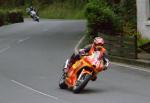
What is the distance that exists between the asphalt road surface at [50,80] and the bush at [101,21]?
162cm

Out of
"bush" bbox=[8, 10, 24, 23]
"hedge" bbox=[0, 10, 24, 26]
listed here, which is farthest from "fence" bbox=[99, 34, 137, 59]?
"bush" bbox=[8, 10, 24, 23]

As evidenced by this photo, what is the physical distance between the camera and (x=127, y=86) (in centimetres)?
1736

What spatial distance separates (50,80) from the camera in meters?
18.8

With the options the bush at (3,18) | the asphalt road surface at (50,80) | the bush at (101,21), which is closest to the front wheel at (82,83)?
the asphalt road surface at (50,80)

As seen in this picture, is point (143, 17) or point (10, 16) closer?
point (143, 17)

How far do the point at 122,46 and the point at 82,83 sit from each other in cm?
858

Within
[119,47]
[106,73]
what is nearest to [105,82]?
[106,73]

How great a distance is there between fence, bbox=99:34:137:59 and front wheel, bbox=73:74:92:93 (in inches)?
296

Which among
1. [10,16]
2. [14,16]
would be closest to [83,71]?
[10,16]

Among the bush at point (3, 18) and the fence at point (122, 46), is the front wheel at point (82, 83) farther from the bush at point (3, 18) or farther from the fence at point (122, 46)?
the bush at point (3, 18)

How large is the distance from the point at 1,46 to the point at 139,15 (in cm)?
822

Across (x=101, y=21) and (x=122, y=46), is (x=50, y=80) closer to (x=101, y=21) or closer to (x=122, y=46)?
(x=122, y=46)

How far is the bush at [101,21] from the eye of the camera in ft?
92.1

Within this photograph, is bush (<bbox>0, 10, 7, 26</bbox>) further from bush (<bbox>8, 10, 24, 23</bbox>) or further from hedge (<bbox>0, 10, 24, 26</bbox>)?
bush (<bbox>8, 10, 24, 23</bbox>)
